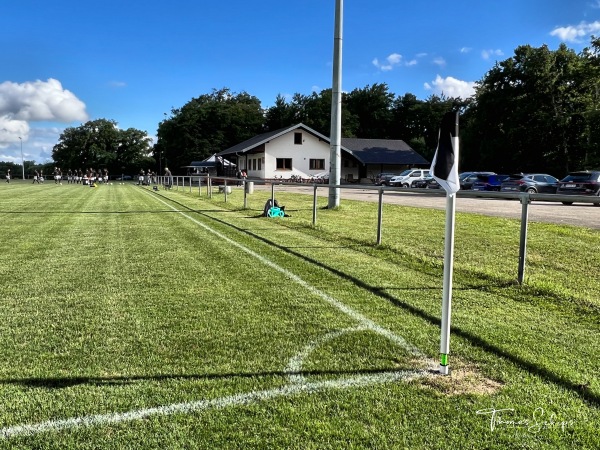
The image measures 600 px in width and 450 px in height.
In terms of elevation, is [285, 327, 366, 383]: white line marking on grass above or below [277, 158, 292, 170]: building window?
below

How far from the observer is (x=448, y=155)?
3.41 m

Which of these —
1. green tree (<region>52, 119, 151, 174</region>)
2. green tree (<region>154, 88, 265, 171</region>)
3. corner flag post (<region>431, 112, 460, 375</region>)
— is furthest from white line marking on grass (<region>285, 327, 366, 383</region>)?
green tree (<region>52, 119, 151, 174</region>)

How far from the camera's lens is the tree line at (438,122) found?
169ft

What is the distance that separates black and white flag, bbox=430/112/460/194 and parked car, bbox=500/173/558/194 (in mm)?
26317

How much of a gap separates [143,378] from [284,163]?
53.0 m

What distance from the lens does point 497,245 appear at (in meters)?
9.60

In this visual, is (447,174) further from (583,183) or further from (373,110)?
(373,110)

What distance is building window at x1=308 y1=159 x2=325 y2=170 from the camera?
56812 mm

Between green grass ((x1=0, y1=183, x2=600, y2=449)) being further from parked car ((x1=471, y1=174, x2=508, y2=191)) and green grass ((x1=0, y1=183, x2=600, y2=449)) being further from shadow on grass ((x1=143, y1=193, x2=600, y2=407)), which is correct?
parked car ((x1=471, y1=174, x2=508, y2=191))

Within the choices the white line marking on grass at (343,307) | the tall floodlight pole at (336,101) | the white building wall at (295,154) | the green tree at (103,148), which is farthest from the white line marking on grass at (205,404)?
the green tree at (103,148)

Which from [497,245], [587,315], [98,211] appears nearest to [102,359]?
[587,315]

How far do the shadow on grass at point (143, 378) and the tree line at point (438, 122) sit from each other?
44853 mm

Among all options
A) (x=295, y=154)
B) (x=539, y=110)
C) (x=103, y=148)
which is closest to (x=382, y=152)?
(x=295, y=154)

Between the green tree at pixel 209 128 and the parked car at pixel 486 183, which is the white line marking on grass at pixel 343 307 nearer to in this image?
the parked car at pixel 486 183
